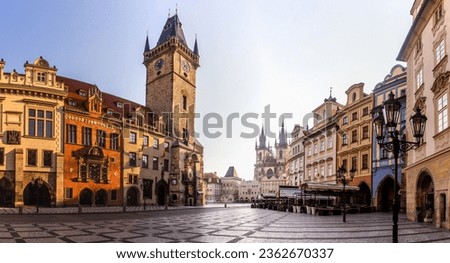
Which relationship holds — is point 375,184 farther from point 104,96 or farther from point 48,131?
point 48,131

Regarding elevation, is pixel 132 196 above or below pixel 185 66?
below

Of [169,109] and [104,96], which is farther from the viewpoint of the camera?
[169,109]

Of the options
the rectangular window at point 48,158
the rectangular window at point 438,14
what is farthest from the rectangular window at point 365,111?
the rectangular window at point 48,158

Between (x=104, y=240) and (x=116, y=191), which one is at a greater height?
(x=116, y=191)

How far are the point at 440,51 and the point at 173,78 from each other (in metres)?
4.20

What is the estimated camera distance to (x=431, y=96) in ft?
17.1

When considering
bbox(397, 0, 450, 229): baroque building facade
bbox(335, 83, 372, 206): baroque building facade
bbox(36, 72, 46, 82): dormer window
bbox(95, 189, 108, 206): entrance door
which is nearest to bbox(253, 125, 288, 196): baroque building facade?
bbox(335, 83, 372, 206): baroque building facade

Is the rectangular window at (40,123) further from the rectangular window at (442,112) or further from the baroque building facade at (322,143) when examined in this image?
the rectangular window at (442,112)

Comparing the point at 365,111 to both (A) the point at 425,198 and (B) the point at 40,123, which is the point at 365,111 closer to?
(A) the point at 425,198

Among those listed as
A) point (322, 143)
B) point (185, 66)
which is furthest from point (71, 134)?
point (322, 143)

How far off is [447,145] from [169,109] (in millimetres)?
4261
